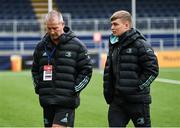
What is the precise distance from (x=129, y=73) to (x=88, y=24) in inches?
1228

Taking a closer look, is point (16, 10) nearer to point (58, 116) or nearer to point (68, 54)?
point (68, 54)

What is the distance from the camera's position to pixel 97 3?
40.9 metres

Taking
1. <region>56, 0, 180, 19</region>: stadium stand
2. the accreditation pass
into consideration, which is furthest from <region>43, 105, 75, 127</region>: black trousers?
<region>56, 0, 180, 19</region>: stadium stand

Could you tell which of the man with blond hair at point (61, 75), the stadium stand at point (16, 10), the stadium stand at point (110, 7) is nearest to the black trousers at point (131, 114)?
the man with blond hair at point (61, 75)

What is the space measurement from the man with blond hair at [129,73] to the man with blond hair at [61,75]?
1.15 feet

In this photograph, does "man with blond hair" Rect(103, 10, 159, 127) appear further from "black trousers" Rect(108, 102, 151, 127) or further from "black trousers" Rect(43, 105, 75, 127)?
"black trousers" Rect(43, 105, 75, 127)

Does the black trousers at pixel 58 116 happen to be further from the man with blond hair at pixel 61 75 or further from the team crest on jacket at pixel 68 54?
the team crest on jacket at pixel 68 54

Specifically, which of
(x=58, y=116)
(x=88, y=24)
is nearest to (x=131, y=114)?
(x=58, y=116)

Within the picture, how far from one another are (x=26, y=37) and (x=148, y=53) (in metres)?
30.9

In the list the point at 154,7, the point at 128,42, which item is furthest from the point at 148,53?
the point at 154,7

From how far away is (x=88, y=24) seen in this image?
37625 millimetres

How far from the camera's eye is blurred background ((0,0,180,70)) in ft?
114

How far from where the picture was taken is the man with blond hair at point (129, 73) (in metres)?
6.52

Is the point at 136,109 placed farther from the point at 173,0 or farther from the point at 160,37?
the point at 173,0
